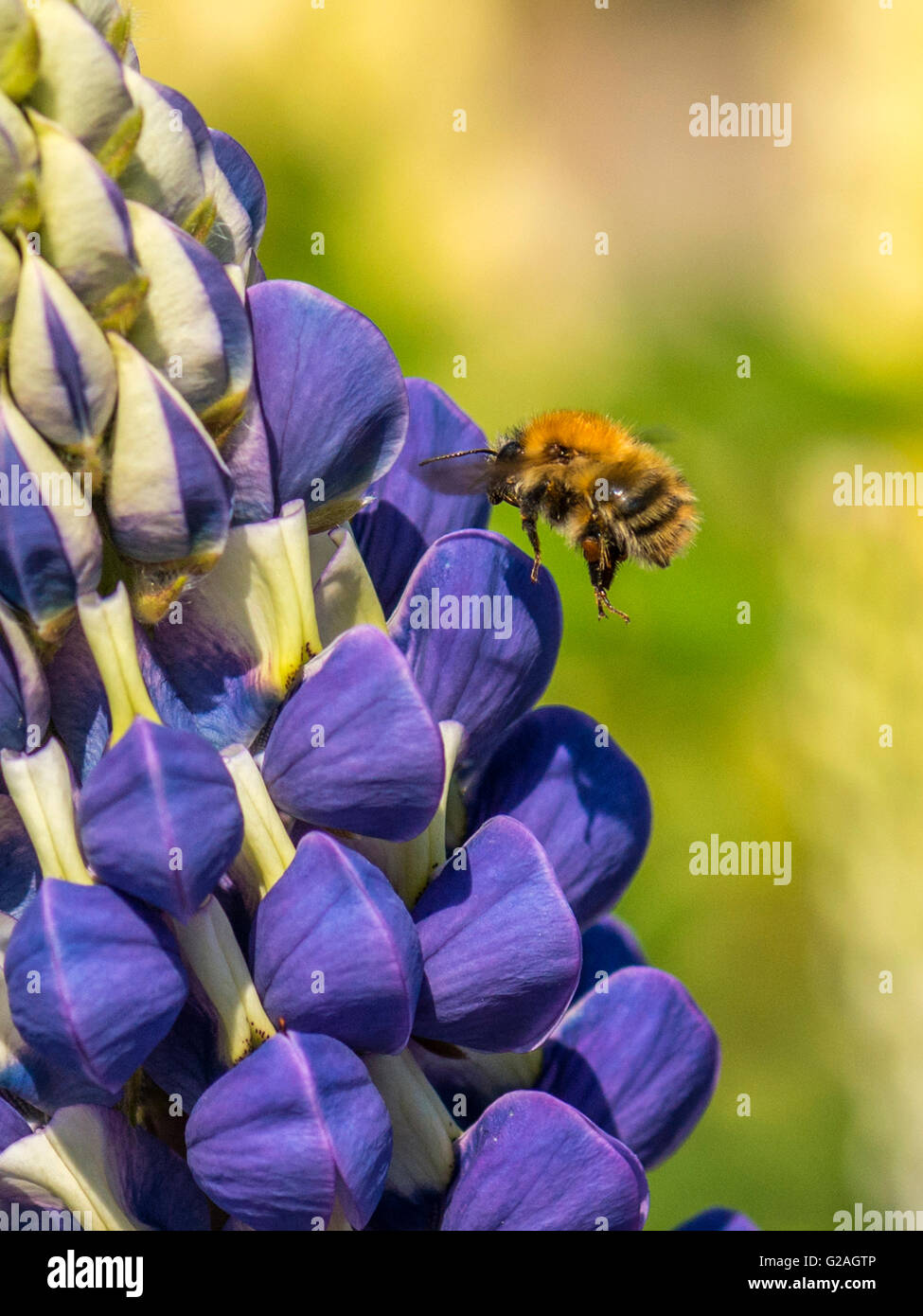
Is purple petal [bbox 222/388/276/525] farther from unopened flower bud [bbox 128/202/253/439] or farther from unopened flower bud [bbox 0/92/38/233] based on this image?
unopened flower bud [bbox 0/92/38/233]

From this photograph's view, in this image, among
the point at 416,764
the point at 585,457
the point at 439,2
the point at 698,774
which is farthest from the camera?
the point at 439,2

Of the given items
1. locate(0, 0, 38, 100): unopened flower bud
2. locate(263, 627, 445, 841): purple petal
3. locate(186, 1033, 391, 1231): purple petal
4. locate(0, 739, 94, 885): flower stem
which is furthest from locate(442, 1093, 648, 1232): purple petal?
locate(0, 0, 38, 100): unopened flower bud

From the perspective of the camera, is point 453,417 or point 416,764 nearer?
point 416,764

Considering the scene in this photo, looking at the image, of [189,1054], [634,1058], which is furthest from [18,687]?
[634,1058]

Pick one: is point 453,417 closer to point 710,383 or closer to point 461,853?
point 461,853

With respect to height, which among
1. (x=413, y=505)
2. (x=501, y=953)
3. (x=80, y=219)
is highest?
(x=80, y=219)

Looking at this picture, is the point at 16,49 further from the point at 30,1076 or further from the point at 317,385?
the point at 30,1076

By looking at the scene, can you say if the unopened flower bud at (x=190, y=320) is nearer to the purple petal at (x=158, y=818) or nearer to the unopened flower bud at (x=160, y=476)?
the unopened flower bud at (x=160, y=476)
